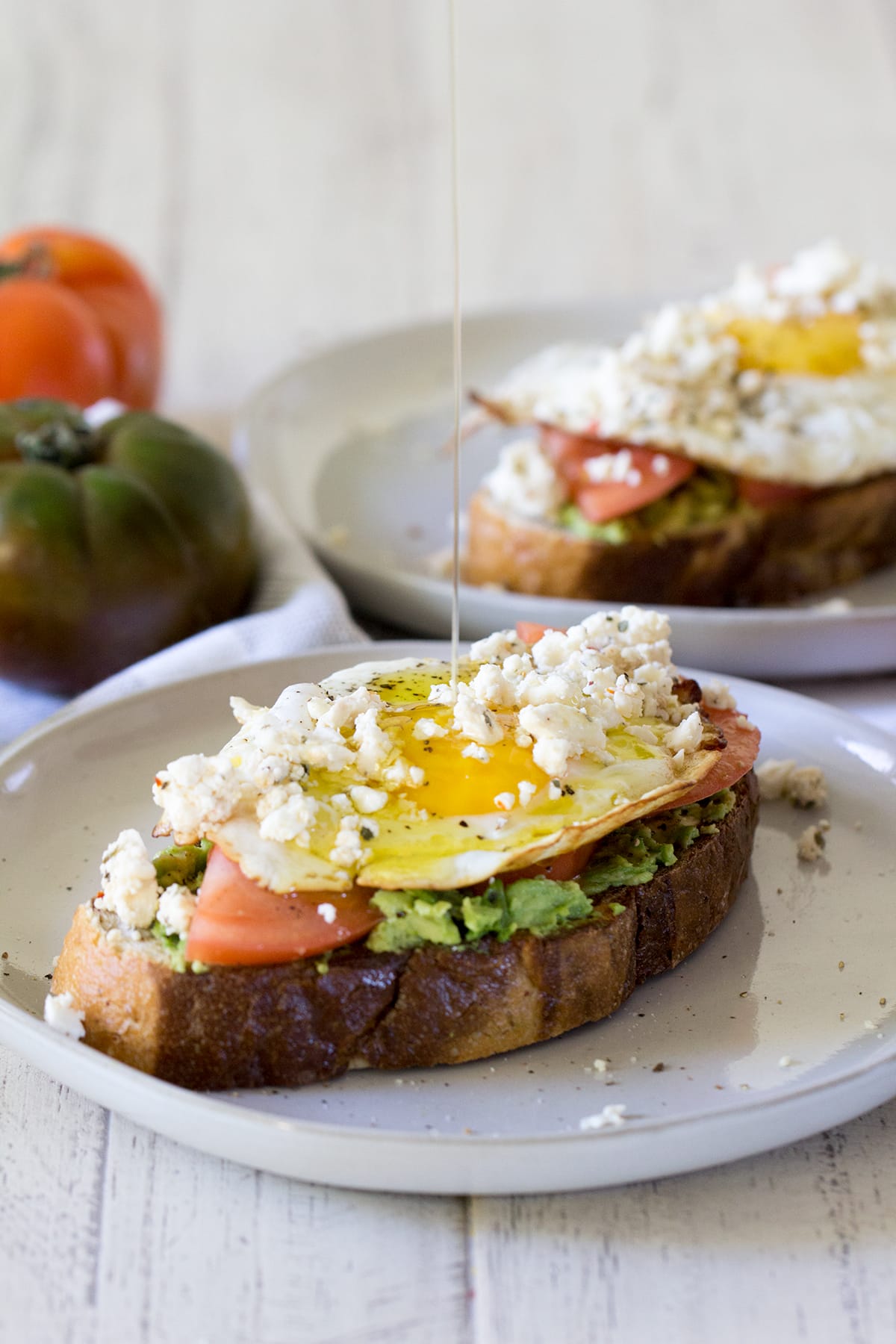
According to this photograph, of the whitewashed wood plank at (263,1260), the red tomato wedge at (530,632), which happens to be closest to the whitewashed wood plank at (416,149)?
the red tomato wedge at (530,632)

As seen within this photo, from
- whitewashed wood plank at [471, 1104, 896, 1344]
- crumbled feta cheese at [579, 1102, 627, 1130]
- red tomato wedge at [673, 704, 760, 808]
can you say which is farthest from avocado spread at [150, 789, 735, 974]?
whitewashed wood plank at [471, 1104, 896, 1344]

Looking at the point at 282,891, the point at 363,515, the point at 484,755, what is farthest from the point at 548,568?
the point at 282,891

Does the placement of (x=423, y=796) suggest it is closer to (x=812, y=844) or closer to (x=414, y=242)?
(x=812, y=844)

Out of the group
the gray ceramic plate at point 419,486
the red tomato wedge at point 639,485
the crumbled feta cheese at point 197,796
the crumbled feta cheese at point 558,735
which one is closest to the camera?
the crumbled feta cheese at point 197,796

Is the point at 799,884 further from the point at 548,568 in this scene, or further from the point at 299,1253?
the point at 548,568

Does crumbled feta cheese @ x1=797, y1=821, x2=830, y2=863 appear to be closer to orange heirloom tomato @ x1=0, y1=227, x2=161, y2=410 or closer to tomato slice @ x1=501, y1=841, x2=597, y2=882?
tomato slice @ x1=501, y1=841, x2=597, y2=882

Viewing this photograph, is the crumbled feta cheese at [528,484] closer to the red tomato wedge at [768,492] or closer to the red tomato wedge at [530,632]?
the red tomato wedge at [768,492]
